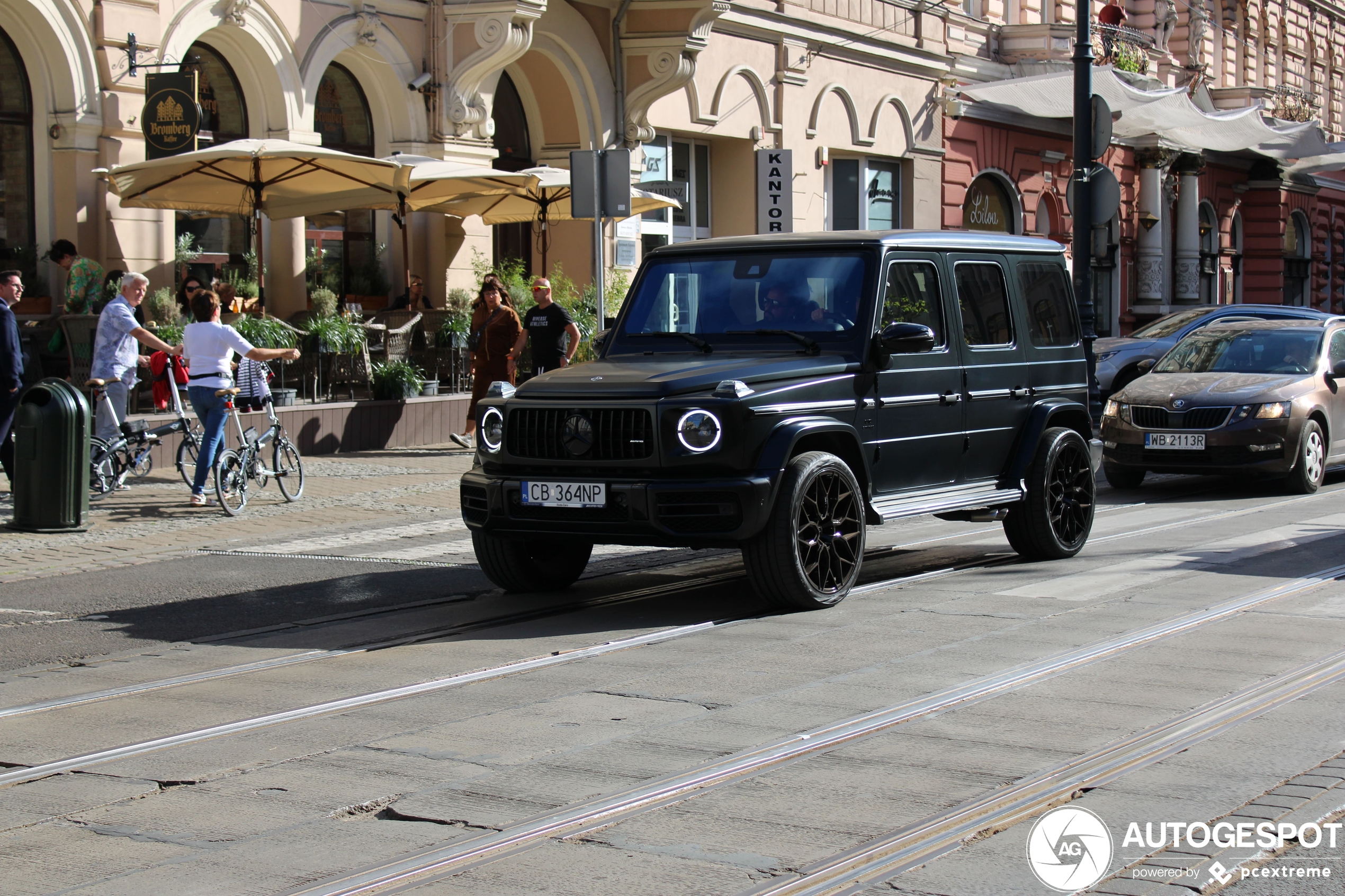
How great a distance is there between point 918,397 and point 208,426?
20.6 feet

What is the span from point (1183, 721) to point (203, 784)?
338 cm

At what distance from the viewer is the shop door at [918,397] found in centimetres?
916

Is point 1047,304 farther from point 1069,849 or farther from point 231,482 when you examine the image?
point 1069,849

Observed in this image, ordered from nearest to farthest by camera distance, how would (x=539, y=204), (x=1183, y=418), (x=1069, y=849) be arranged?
(x=1069, y=849) < (x=1183, y=418) < (x=539, y=204)

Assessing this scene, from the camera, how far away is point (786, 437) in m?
8.34

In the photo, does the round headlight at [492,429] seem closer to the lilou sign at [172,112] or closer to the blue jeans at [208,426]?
the blue jeans at [208,426]

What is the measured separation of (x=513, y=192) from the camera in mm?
20156

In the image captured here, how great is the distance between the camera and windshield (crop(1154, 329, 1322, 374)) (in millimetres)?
15578

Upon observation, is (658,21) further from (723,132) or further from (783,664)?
(783,664)

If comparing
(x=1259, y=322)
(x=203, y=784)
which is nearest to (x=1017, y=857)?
(x=203, y=784)

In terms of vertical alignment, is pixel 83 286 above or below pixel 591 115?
below

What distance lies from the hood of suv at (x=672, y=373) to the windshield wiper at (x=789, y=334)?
7 cm

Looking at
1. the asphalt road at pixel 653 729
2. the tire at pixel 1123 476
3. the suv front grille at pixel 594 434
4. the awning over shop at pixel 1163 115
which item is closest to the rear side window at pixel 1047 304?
the asphalt road at pixel 653 729

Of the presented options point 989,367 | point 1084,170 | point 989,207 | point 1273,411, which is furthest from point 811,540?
point 989,207
